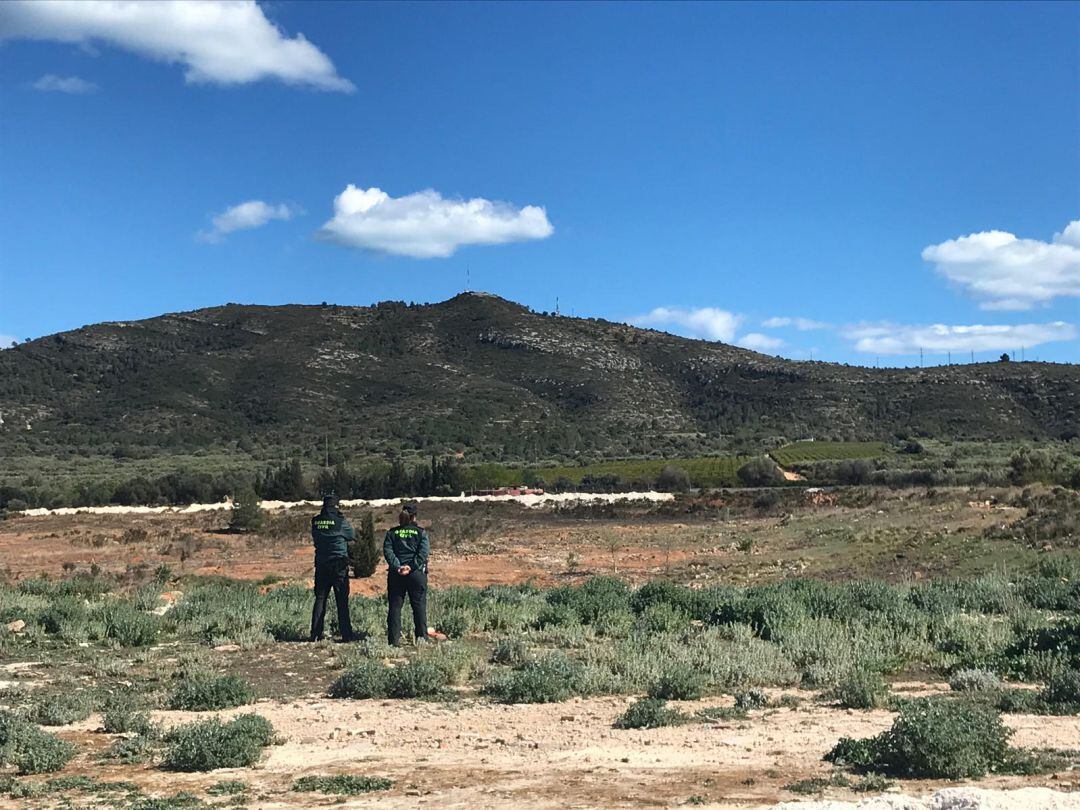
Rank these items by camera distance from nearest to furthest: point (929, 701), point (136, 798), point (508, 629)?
point (136, 798) < point (929, 701) < point (508, 629)

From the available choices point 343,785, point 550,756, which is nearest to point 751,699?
point 550,756

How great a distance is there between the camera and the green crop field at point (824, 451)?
69.1 metres

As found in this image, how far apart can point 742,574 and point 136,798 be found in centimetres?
1914

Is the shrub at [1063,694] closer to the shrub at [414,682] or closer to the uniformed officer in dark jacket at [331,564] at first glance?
the shrub at [414,682]

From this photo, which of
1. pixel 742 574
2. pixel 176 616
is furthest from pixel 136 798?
pixel 742 574

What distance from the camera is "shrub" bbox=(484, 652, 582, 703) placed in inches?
372

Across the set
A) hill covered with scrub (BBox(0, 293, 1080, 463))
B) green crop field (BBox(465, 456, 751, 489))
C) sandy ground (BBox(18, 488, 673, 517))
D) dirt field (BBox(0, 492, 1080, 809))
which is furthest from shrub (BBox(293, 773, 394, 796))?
hill covered with scrub (BBox(0, 293, 1080, 463))

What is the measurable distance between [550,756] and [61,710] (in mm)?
4511

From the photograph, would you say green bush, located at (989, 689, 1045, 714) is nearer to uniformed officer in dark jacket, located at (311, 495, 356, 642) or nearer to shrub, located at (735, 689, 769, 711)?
shrub, located at (735, 689, 769, 711)

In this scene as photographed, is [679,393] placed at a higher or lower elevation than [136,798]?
higher

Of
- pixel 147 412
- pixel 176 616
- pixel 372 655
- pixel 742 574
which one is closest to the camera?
pixel 372 655

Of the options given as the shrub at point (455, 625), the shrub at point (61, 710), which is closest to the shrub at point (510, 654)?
the shrub at point (455, 625)

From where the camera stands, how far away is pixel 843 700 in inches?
354

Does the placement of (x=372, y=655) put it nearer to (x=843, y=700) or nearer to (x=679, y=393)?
(x=843, y=700)
